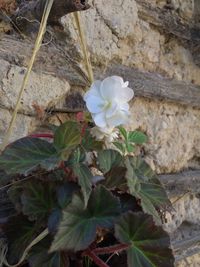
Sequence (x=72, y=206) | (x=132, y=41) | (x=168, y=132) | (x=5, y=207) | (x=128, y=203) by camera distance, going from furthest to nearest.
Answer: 1. (x=168, y=132)
2. (x=132, y=41)
3. (x=5, y=207)
4. (x=128, y=203)
5. (x=72, y=206)

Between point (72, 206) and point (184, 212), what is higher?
point (184, 212)

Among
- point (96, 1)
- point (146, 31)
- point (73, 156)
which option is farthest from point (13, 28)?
point (146, 31)

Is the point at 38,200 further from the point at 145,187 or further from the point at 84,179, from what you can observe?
the point at 145,187

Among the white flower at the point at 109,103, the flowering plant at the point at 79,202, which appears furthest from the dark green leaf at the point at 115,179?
the white flower at the point at 109,103

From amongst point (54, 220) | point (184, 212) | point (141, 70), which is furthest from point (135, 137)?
point (184, 212)

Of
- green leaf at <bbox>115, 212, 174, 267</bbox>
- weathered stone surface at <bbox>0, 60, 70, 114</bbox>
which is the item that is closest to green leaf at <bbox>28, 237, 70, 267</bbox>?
green leaf at <bbox>115, 212, 174, 267</bbox>

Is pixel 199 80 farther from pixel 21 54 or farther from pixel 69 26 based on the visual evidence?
pixel 21 54

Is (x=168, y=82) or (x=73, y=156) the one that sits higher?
(x=168, y=82)
